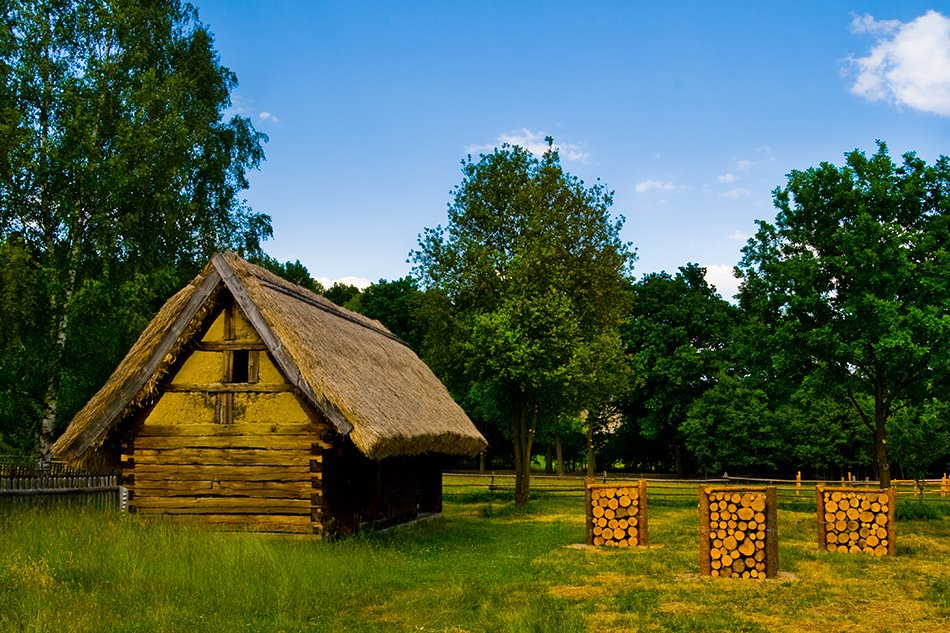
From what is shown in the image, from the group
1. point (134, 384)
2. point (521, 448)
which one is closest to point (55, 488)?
point (134, 384)

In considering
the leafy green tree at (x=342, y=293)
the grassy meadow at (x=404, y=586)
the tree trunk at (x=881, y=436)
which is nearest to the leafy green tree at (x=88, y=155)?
the grassy meadow at (x=404, y=586)

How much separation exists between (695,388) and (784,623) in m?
42.5

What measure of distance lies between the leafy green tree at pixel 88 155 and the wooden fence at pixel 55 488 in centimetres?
260

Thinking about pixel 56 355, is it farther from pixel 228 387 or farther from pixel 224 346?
pixel 228 387

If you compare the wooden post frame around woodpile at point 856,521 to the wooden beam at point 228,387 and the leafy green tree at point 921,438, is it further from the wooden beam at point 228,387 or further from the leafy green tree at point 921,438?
the leafy green tree at point 921,438

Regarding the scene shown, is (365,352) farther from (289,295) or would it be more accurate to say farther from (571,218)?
(571,218)

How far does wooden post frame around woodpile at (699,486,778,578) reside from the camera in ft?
43.4

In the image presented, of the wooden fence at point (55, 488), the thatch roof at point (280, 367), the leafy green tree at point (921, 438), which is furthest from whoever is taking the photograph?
the leafy green tree at point (921, 438)

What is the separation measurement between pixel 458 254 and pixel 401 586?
18.7m

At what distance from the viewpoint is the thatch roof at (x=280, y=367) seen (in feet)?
48.6

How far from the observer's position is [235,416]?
16172mm

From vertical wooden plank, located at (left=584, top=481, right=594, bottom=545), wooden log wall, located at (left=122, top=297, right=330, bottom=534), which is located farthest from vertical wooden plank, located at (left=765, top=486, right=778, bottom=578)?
wooden log wall, located at (left=122, top=297, right=330, bottom=534)

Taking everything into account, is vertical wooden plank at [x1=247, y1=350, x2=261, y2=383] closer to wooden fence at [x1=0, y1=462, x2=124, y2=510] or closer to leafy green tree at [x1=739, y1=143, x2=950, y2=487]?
wooden fence at [x1=0, y1=462, x2=124, y2=510]

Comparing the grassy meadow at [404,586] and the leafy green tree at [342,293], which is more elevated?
the leafy green tree at [342,293]
